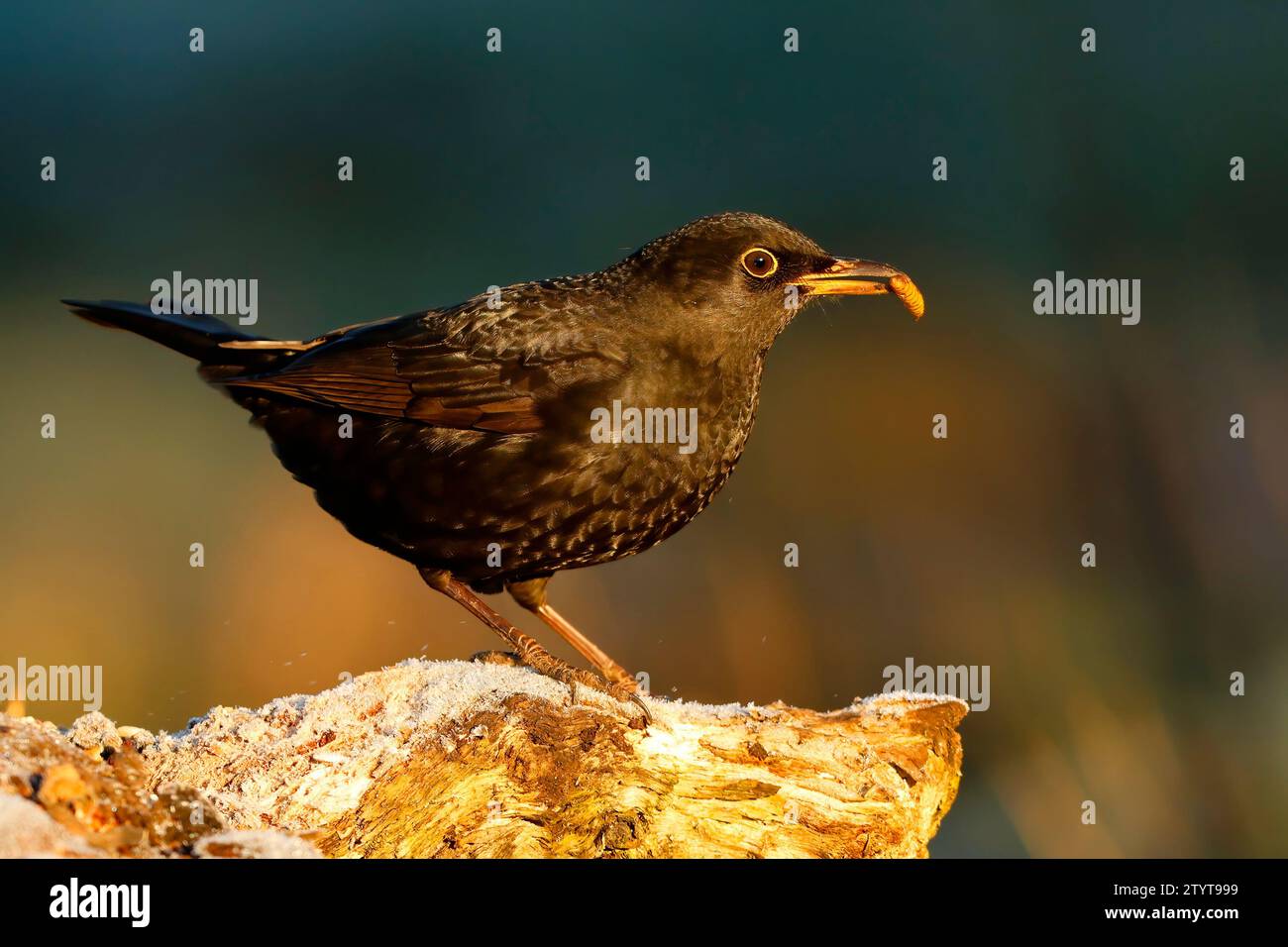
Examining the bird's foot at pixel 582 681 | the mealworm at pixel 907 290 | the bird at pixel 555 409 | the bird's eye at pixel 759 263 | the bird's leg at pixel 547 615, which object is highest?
the bird's eye at pixel 759 263

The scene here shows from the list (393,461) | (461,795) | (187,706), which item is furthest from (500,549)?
(187,706)

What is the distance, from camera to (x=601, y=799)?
4246 mm

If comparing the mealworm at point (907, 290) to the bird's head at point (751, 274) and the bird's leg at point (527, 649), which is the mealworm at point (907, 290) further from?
the bird's leg at point (527, 649)

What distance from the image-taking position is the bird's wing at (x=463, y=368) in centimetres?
502

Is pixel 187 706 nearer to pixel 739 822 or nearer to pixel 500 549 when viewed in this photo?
pixel 500 549

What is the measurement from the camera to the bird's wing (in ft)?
16.5

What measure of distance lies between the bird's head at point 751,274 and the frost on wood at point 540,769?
61.4 inches

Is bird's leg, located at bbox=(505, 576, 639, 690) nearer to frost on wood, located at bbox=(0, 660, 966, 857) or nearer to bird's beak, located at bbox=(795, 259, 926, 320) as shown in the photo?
frost on wood, located at bbox=(0, 660, 966, 857)

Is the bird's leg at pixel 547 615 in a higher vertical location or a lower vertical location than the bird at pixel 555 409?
→ lower

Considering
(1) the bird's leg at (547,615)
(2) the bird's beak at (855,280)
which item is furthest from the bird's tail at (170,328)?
(2) the bird's beak at (855,280)

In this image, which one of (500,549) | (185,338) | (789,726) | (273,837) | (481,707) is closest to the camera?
(273,837)

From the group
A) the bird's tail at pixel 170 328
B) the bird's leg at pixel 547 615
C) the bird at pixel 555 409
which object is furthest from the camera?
the bird's tail at pixel 170 328

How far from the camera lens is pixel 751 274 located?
5.08m

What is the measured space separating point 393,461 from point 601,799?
1.71 meters
